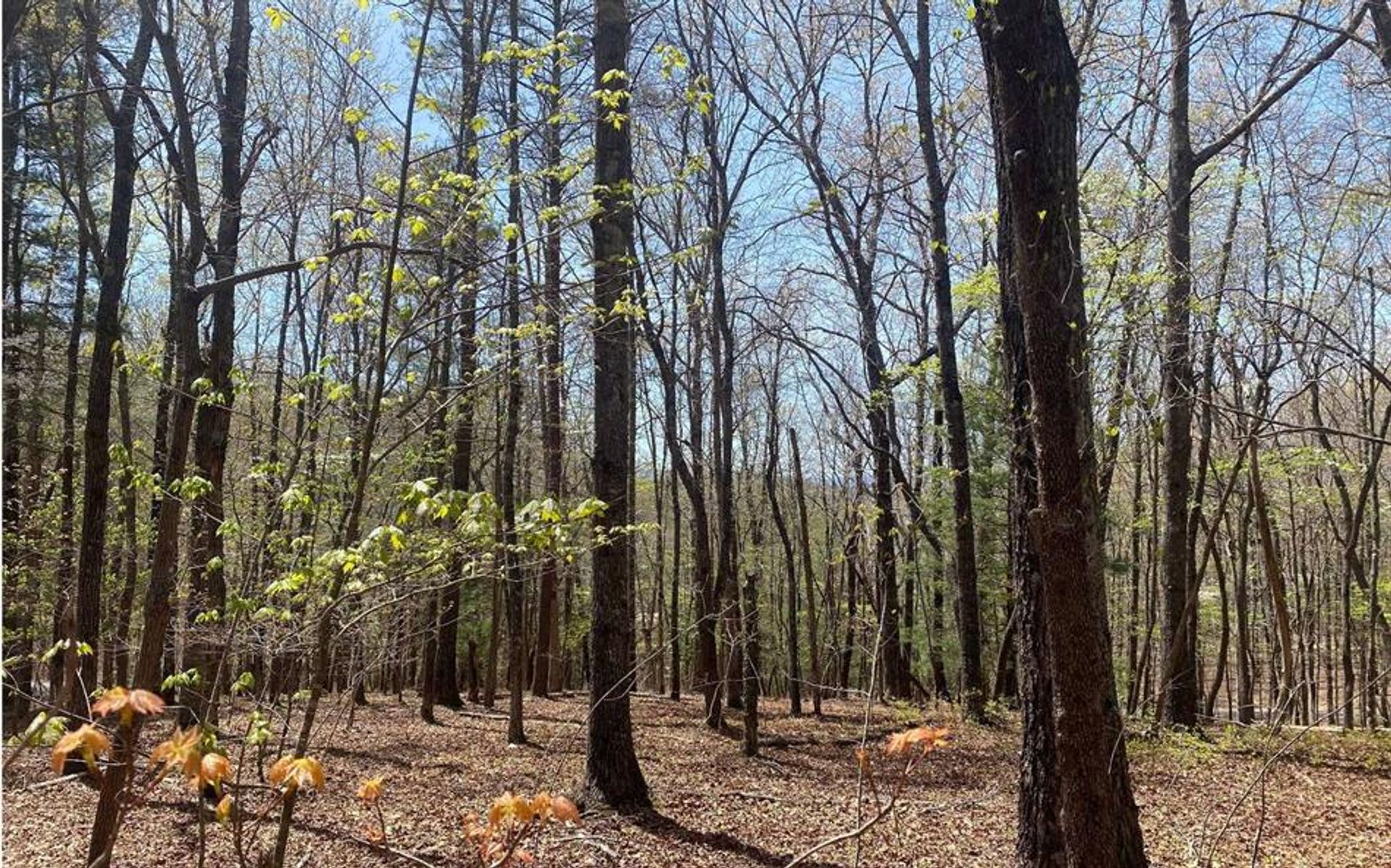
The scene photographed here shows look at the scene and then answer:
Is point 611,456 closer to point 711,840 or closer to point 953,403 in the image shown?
point 711,840

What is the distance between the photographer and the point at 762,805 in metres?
6.86

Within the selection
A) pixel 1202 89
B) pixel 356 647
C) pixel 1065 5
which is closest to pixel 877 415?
pixel 1065 5

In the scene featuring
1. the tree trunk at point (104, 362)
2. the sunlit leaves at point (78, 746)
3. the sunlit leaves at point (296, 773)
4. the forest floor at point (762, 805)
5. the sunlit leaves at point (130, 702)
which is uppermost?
the tree trunk at point (104, 362)

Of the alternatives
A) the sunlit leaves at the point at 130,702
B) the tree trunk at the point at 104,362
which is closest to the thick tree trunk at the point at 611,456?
the sunlit leaves at the point at 130,702

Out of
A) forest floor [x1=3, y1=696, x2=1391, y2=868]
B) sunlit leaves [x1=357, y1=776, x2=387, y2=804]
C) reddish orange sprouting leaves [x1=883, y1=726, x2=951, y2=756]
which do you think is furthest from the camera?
forest floor [x1=3, y1=696, x2=1391, y2=868]

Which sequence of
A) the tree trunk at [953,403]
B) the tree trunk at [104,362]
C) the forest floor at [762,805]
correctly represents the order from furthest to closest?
1. the tree trunk at [953,403]
2. the tree trunk at [104,362]
3. the forest floor at [762,805]

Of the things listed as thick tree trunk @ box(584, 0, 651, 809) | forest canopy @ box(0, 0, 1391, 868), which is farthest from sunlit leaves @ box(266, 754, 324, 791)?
thick tree trunk @ box(584, 0, 651, 809)

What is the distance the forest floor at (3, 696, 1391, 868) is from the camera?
546cm

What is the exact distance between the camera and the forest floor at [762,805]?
5.46m

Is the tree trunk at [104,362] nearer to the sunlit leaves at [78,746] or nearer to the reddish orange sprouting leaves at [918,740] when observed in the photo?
the sunlit leaves at [78,746]

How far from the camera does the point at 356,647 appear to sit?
4.43 m

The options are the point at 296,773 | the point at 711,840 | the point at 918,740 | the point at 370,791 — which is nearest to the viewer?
the point at 296,773

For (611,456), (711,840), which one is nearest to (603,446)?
(611,456)

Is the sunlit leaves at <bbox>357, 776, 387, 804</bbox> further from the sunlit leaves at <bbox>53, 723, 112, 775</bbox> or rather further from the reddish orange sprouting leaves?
the reddish orange sprouting leaves
